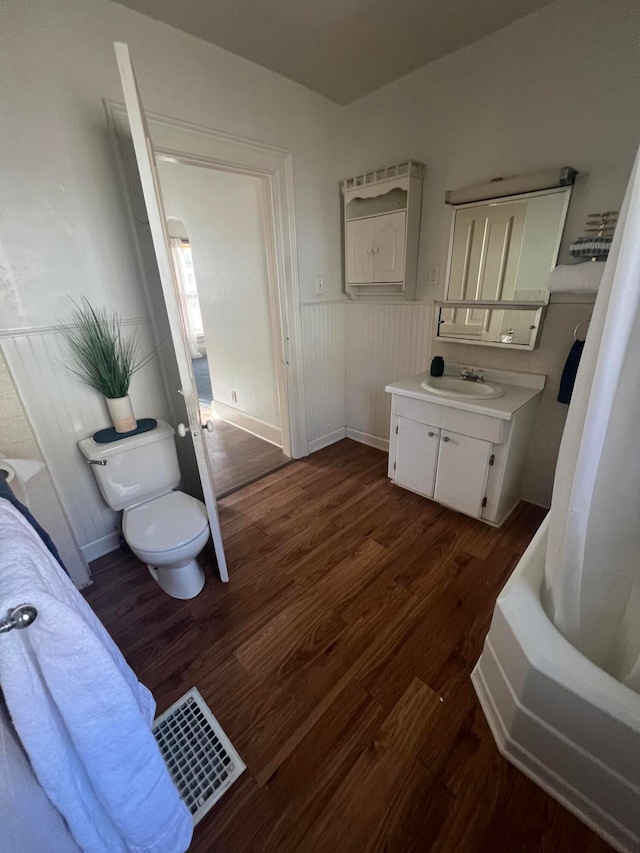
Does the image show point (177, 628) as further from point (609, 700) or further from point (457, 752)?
point (609, 700)

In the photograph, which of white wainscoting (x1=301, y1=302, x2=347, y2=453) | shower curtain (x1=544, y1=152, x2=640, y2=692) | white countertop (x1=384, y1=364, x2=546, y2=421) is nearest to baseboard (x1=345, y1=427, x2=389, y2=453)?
white wainscoting (x1=301, y1=302, x2=347, y2=453)

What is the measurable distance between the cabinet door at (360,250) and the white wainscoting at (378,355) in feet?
0.78

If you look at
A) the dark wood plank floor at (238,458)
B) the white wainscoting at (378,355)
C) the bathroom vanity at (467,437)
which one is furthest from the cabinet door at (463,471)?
the dark wood plank floor at (238,458)

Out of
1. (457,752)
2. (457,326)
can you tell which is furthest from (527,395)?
(457,752)

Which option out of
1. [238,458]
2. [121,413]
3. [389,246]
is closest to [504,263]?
[389,246]

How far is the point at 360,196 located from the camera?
7.62ft

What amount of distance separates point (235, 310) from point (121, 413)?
1.67m

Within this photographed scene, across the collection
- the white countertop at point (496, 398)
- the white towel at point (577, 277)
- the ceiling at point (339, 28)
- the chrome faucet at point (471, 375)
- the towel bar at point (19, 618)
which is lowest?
the white countertop at point (496, 398)

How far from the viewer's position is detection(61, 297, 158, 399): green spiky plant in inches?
63.2

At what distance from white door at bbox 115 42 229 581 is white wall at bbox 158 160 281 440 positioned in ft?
4.15

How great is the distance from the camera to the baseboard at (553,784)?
0.89m

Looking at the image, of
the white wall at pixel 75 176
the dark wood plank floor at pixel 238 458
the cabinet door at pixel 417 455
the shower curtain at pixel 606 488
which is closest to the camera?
the shower curtain at pixel 606 488

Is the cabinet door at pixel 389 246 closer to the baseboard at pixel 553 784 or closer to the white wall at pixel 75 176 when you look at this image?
the white wall at pixel 75 176

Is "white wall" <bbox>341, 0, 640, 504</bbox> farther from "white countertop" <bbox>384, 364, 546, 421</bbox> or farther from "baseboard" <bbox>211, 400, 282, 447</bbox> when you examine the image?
"baseboard" <bbox>211, 400, 282, 447</bbox>
